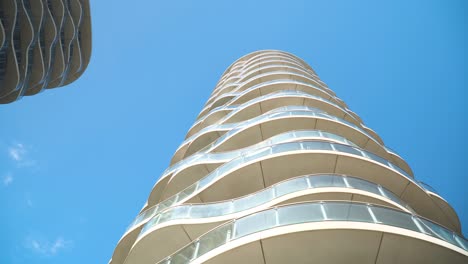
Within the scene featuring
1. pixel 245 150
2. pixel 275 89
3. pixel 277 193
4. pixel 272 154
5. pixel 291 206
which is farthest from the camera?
pixel 275 89

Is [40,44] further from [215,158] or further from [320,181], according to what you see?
[320,181]

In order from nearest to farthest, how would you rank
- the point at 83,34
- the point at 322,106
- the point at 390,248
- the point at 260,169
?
1. the point at 390,248
2. the point at 260,169
3. the point at 322,106
4. the point at 83,34

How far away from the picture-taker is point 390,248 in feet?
21.2

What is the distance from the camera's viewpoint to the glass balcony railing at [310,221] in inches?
265

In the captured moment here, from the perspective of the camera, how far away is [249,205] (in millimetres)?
8914

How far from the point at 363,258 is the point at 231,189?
17.3 feet

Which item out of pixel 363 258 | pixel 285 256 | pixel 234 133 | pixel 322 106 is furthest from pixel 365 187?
pixel 322 106

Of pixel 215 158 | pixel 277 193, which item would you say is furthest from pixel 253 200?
pixel 215 158

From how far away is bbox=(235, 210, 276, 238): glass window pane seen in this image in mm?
6902

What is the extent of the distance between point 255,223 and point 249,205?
71.1 inches

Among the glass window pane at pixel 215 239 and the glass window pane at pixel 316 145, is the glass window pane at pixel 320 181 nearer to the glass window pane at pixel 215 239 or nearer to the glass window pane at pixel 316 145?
the glass window pane at pixel 316 145

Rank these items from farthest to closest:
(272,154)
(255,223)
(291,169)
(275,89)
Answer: (275,89) → (291,169) → (272,154) → (255,223)

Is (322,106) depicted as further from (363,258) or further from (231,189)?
(363,258)

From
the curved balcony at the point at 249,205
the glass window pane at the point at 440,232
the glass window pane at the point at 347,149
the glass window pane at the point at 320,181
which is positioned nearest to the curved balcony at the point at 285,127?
the glass window pane at the point at 347,149
